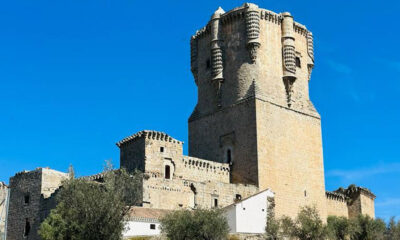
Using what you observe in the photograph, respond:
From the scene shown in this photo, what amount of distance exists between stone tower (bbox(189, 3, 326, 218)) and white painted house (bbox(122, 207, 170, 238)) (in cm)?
925

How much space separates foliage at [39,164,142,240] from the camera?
29562 mm

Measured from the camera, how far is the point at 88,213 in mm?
29594

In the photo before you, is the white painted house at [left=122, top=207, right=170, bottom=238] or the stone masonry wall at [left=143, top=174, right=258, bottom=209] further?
the stone masonry wall at [left=143, top=174, right=258, bottom=209]

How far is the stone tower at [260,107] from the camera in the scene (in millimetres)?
43125

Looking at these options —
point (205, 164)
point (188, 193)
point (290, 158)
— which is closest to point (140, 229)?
point (188, 193)

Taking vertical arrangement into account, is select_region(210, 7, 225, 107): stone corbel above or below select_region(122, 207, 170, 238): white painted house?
above

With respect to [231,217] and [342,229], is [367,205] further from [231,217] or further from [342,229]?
[231,217]

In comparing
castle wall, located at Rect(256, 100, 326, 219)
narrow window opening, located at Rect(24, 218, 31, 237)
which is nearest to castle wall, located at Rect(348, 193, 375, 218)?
castle wall, located at Rect(256, 100, 326, 219)

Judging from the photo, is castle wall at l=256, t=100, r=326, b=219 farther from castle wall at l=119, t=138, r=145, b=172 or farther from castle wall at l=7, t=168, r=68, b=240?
castle wall at l=7, t=168, r=68, b=240

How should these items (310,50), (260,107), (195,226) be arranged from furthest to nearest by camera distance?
(310,50)
(260,107)
(195,226)

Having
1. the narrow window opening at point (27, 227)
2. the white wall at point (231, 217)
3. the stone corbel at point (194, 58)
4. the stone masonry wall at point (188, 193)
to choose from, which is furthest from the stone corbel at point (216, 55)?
the narrow window opening at point (27, 227)

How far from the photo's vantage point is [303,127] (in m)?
46.0

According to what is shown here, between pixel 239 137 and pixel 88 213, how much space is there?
16.4 metres

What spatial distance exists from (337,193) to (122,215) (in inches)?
966
